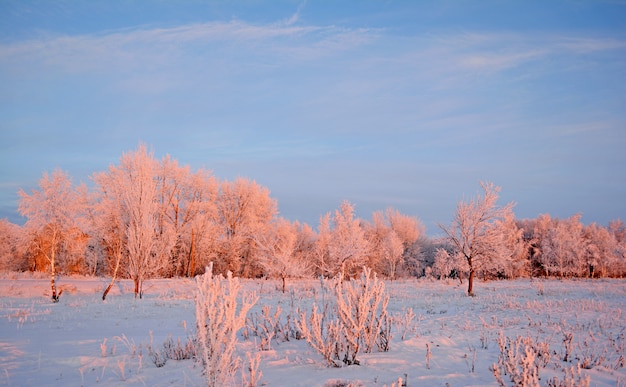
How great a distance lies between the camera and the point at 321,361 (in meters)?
6.98

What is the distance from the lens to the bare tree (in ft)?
73.8

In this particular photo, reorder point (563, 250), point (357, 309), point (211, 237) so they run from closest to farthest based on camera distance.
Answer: point (357, 309), point (211, 237), point (563, 250)

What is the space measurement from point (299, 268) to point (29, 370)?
2013 cm

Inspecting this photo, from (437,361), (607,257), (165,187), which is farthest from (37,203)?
(607,257)

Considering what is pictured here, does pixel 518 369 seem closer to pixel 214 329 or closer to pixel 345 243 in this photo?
pixel 214 329

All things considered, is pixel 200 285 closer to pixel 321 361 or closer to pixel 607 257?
pixel 321 361

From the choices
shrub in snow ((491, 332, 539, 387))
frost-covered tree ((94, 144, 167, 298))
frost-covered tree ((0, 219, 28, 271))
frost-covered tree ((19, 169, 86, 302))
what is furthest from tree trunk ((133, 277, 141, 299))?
frost-covered tree ((0, 219, 28, 271))

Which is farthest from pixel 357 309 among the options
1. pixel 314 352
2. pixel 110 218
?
pixel 110 218

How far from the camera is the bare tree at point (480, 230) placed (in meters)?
22.5

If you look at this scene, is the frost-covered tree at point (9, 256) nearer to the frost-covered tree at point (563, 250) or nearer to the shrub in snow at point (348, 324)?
the shrub in snow at point (348, 324)

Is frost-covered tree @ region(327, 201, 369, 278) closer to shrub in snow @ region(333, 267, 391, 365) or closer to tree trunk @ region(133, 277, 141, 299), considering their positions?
tree trunk @ region(133, 277, 141, 299)

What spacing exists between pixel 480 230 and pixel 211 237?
26.4 meters

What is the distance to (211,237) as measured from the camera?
39875 millimetres

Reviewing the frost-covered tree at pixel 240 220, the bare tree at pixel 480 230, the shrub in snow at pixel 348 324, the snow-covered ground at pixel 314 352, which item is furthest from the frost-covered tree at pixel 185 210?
the shrub in snow at pixel 348 324
